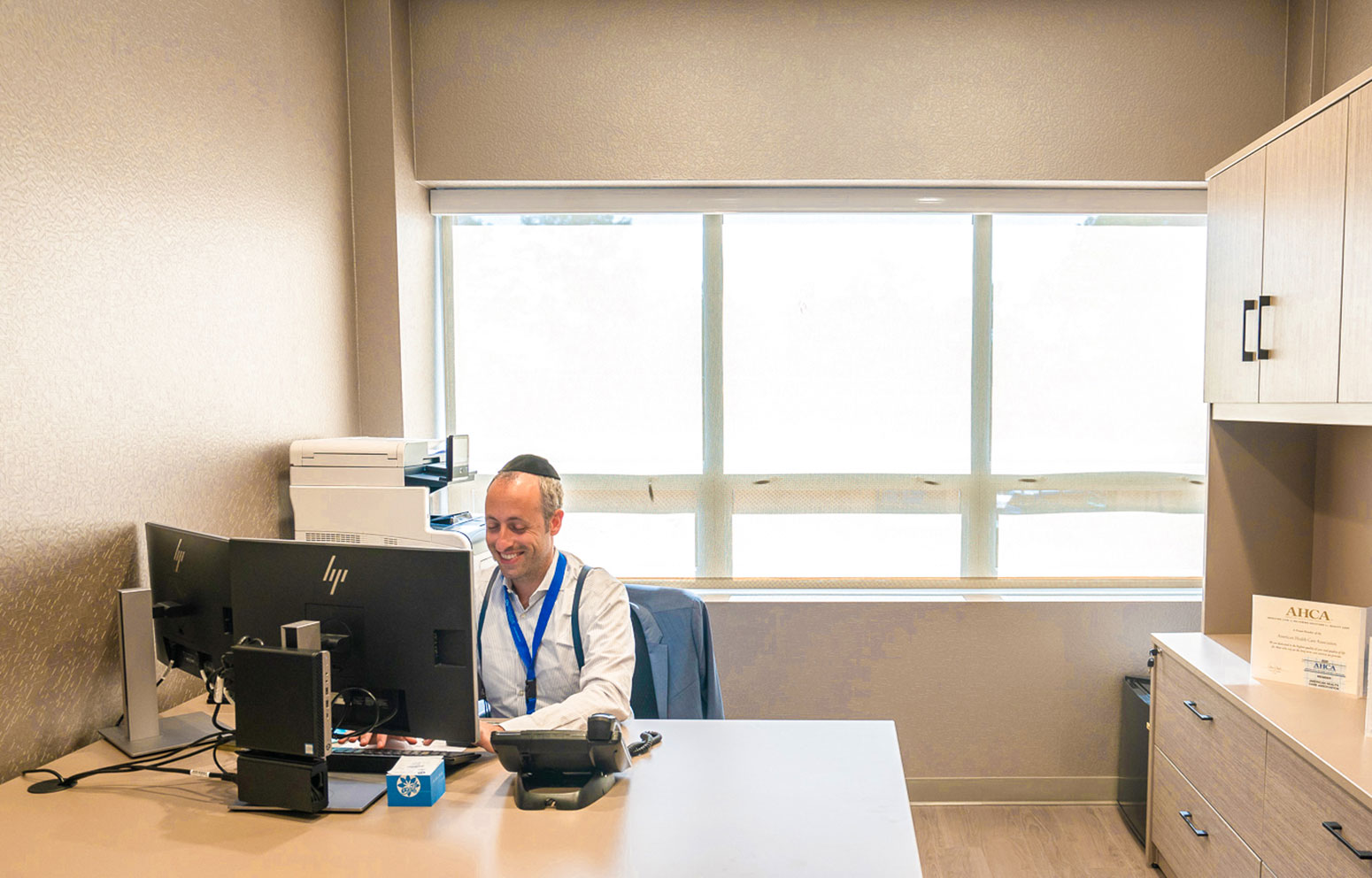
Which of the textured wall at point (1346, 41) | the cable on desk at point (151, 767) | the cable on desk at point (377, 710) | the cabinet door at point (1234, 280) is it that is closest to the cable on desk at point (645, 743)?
the cable on desk at point (377, 710)

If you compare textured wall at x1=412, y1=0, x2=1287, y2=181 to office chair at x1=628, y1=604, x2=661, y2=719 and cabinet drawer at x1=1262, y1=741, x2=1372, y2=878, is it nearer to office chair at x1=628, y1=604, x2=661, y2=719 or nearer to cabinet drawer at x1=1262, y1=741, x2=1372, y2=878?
office chair at x1=628, y1=604, x2=661, y2=719

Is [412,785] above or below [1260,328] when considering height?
below

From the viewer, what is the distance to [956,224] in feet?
10.8

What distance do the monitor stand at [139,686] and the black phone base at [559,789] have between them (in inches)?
34.4

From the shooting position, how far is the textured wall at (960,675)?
3.16 meters

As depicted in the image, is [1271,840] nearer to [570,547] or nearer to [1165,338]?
[1165,338]

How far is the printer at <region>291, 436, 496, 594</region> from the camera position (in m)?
2.53

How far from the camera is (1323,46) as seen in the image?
116 inches

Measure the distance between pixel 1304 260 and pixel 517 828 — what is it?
92.4 inches

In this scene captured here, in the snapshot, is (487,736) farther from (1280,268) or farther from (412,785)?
(1280,268)

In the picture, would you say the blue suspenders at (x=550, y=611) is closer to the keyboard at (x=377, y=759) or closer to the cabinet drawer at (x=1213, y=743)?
the keyboard at (x=377, y=759)

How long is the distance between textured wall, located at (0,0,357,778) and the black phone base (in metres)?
1.11

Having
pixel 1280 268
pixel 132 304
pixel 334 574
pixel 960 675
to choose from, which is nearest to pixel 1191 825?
pixel 960 675

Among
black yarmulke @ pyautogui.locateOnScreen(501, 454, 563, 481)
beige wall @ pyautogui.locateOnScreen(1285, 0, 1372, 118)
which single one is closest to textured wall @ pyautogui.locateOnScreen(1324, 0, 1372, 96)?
beige wall @ pyautogui.locateOnScreen(1285, 0, 1372, 118)
